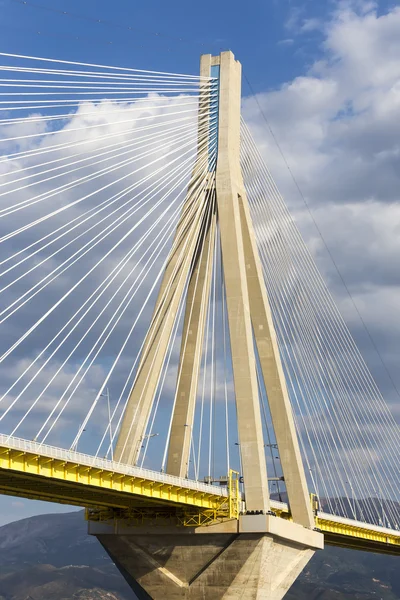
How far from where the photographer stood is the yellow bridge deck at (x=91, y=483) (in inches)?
1357

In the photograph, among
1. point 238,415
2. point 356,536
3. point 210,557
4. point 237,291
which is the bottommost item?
point 210,557

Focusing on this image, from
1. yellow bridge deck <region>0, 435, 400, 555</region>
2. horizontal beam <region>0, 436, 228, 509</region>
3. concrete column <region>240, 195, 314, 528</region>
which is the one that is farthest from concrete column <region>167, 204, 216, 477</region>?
horizontal beam <region>0, 436, 228, 509</region>

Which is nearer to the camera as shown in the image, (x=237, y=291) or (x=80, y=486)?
(x=80, y=486)

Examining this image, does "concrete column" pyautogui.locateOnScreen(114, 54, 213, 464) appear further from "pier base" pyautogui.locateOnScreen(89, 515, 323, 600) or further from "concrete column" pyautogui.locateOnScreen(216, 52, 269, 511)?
"pier base" pyautogui.locateOnScreen(89, 515, 323, 600)

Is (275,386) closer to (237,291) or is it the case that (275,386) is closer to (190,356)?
(190,356)

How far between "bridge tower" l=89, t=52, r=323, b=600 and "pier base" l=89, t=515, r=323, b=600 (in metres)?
0.05

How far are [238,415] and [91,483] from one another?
31.6 ft

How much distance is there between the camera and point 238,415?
4541 centimetres

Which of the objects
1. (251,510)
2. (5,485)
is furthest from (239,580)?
(5,485)

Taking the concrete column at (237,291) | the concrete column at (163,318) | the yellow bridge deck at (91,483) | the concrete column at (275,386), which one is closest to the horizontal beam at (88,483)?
the yellow bridge deck at (91,483)

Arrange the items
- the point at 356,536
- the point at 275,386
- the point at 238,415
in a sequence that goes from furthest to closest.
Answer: the point at 356,536 < the point at 275,386 < the point at 238,415

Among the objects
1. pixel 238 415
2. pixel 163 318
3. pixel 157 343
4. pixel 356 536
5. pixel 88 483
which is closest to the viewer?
pixel 88 483

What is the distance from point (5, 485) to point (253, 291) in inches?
709

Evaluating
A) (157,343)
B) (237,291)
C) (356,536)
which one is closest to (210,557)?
(157,343)
